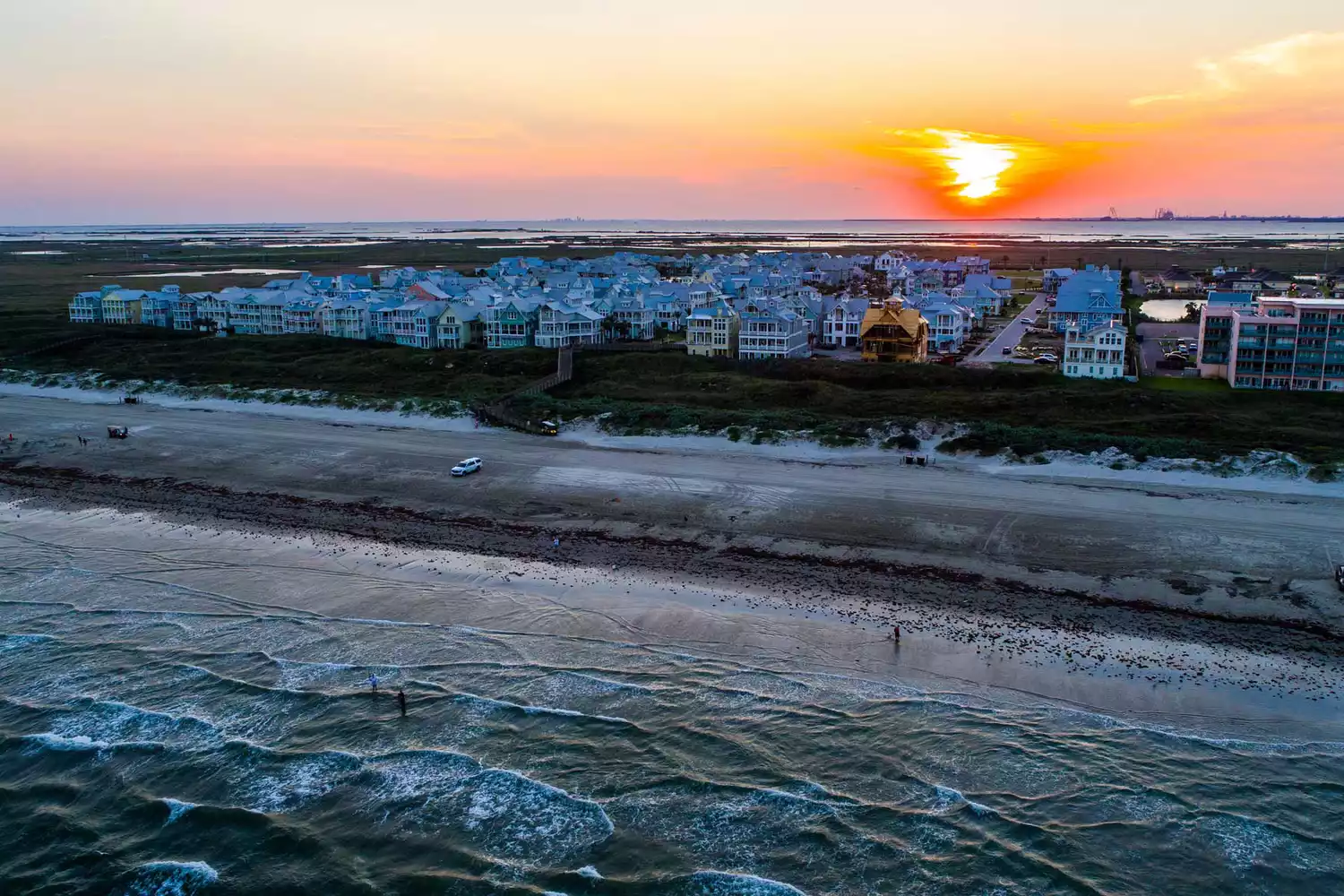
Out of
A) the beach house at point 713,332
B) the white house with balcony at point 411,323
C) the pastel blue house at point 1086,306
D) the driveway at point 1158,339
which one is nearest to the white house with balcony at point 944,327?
the pastel blue house at point 1086,306

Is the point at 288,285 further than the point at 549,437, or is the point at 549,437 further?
the point at 288,285

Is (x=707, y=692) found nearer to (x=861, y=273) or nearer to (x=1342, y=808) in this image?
(x=1342, y=808)

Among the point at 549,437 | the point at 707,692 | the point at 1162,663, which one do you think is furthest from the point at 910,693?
the point at 549,437

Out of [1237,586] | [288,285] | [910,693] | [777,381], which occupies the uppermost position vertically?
[288,285]

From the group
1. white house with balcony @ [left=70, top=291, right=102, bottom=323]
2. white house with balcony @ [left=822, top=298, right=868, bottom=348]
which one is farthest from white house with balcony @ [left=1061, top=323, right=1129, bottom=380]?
white house with balcony @ [left=70, top=291, right=102, bottom=323]

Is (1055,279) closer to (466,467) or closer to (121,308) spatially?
(466,467)

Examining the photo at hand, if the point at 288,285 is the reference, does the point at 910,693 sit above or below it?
below

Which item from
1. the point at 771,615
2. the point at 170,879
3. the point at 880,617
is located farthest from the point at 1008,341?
the point at 170,879
